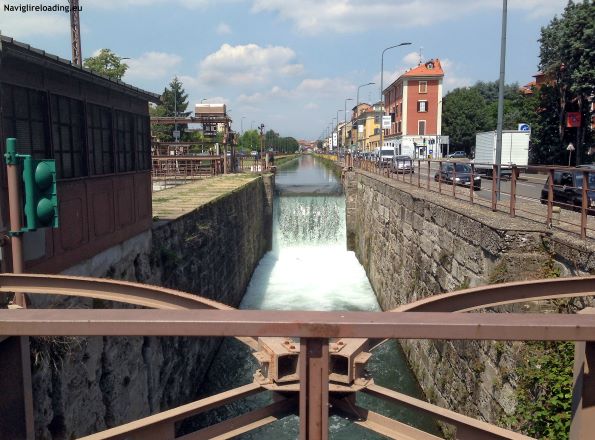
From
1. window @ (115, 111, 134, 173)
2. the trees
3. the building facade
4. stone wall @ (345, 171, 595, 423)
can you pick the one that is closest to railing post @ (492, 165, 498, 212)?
stone wall @ (345, 171, 595, 423)

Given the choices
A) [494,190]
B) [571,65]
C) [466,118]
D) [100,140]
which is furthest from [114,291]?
[466,118]

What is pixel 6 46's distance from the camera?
19.8ft

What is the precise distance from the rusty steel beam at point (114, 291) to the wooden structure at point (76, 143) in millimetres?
1764

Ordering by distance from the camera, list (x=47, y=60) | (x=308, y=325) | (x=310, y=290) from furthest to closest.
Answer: (x=310, y=290) < (x=47, y=60) < (x=308, y=325)

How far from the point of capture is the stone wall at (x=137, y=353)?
264 inches

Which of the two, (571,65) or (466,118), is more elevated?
(571,65)

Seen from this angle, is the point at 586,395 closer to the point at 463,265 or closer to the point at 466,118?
the point at 463,265

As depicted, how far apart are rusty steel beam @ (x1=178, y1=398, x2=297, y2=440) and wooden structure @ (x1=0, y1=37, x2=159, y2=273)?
3.09 m

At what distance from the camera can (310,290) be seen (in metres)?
24.6

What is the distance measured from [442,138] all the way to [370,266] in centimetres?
4094

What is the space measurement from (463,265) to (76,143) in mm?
7521

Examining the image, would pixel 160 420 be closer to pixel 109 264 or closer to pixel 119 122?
pixel 109 264

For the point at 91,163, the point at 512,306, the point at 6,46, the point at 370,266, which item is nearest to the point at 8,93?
the point at 6,46

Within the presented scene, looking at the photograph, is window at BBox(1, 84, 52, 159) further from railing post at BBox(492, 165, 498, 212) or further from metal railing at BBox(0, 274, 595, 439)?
railing post at BBox(492, 165, 498, 212)
